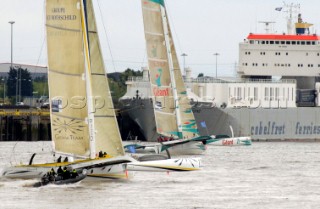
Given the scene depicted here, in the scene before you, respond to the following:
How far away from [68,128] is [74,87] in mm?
1521

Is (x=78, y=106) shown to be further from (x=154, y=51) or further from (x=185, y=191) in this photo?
(x=154, y=51)

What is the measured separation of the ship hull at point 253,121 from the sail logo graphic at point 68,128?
45.2 meters

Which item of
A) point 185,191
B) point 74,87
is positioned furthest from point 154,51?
point 185,191

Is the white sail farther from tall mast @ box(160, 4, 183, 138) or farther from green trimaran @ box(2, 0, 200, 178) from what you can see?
tall mast @ box(160, 4, 183, 138)

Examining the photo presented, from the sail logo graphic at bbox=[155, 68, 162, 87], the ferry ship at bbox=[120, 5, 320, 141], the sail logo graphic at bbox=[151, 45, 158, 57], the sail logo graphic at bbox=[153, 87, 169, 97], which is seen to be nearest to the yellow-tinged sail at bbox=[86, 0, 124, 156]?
the sail logo graphic at bbox=[153, 87, 169, 97]

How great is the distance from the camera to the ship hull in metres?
88.3

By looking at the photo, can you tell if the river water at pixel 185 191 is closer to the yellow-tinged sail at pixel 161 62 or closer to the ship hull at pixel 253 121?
the yellow-tinged sail at pixel 161 62

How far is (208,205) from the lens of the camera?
35.2 metres

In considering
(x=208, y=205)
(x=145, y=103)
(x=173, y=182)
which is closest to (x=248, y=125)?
(x=145, y=103)

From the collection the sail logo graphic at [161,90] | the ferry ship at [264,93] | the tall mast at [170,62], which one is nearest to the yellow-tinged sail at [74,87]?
the tall mast at [170,62]

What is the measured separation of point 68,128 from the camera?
4053 centimetres

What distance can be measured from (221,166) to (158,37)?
12.4 metres

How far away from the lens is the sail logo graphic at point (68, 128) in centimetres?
4044

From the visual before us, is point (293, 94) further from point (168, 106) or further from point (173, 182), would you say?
point (173, 182)
